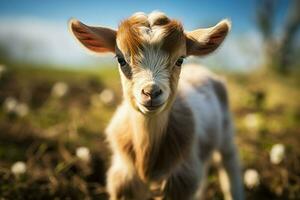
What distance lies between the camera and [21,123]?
855 centimetres

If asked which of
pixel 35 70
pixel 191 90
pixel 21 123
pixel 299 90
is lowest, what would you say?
pixel 299 90

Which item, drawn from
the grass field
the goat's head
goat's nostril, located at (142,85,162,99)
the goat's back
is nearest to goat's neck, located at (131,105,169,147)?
the goat's head

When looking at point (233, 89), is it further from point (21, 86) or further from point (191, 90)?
point (191, 90)

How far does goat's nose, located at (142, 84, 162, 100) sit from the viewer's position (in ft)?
12.5

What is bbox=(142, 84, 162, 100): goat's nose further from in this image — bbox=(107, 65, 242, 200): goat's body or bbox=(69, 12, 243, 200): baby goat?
bbox=(107, 65, 242, 200): goat's body

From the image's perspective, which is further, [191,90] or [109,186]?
[191,90]

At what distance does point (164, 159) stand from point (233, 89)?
8.86 meters

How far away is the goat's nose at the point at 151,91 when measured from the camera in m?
3.80

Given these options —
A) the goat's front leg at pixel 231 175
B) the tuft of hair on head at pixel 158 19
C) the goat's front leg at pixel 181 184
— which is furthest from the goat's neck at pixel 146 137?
the goat's front leg at pixel 231 175

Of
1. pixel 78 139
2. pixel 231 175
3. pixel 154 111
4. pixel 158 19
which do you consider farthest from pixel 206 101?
pixel 78 139

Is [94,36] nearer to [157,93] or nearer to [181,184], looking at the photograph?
[157,93]

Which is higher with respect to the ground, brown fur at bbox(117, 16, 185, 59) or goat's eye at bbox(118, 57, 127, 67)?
brown fur at bbox(117, 16, 185, 59)

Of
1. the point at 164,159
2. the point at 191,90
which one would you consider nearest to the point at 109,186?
the point at 164,159

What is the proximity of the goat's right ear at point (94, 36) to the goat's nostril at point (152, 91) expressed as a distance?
3.29 ft
